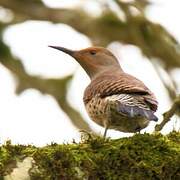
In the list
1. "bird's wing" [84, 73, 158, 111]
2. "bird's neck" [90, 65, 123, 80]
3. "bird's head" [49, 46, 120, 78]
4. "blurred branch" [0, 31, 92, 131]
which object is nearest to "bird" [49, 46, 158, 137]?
"bird's wing" [84, 73, 158, 111]

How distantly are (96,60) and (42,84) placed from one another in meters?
0.85

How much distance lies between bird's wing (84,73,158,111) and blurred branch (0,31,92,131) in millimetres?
1498

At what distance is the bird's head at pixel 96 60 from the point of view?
6.73 meters

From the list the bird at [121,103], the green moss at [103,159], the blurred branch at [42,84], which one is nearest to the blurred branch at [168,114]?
the bird at [121,103]

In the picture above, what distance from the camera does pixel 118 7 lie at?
6.56 meters

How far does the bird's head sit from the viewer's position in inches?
265

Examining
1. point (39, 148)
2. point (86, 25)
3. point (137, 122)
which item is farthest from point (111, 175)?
point (86, 25)

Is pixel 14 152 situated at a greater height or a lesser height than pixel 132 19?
lesser

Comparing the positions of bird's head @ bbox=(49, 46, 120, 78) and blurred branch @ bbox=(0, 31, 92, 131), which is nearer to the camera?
bird's head @ bbox=(49, 46, 120, 78)

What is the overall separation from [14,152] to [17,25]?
156 inches

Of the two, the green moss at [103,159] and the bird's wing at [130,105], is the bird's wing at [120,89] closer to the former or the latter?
the bird's wing at [130,105]

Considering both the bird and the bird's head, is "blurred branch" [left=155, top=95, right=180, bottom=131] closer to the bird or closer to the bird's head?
the bird

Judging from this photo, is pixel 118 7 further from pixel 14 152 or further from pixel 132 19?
pixel 14 152

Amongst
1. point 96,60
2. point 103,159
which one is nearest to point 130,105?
point 103,159
